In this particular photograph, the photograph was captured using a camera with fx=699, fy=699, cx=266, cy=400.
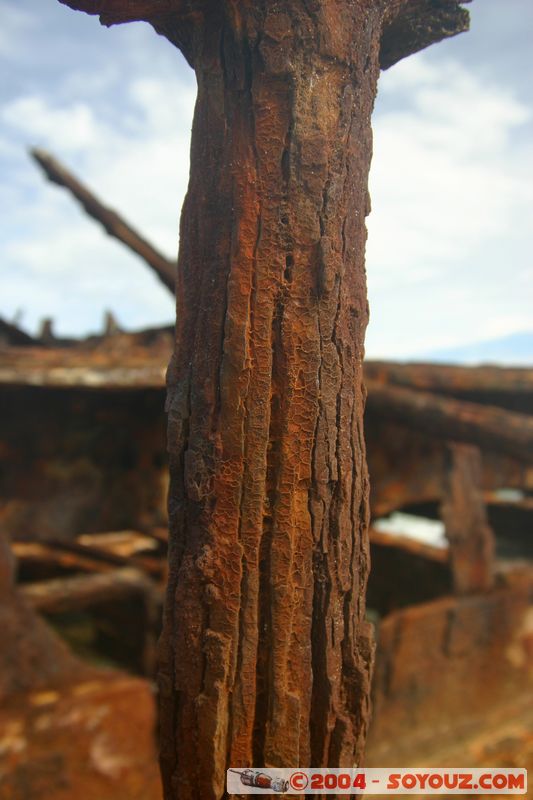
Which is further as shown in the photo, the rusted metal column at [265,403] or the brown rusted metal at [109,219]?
the brown rusted metal at [109,219]

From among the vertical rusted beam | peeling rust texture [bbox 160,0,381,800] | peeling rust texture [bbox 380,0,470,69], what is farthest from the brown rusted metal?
peeling rust texture [bbox 160,0,381,800]

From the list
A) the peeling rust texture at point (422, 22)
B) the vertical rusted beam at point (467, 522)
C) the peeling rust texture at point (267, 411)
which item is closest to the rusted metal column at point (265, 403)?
the peeling rust texture at point (267, 411)

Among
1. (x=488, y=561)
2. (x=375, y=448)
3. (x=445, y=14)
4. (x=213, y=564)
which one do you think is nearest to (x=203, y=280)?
(x=213, y=564)

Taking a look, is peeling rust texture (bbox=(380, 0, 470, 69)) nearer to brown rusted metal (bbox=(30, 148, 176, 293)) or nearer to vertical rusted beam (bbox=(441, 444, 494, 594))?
vertical rusted beam (bbox=(441, 444, 494, 594))

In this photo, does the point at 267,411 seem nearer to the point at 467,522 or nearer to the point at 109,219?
the point at 467,522

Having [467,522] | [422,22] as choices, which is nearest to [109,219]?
[467,522]

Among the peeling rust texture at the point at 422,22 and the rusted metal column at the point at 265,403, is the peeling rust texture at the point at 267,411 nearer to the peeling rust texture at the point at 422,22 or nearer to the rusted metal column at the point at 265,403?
the rusted metal column at the point at 265,403
